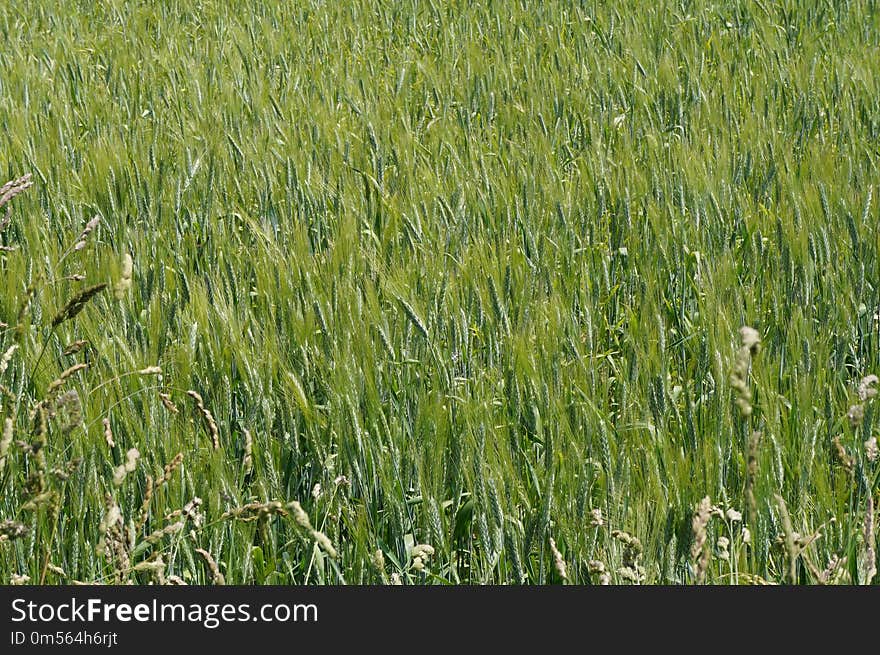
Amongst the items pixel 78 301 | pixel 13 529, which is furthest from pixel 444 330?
pixel 13 529

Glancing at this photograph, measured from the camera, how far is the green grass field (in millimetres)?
1387

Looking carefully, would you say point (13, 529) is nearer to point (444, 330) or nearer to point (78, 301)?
point (78, 301)

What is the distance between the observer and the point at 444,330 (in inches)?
73.9

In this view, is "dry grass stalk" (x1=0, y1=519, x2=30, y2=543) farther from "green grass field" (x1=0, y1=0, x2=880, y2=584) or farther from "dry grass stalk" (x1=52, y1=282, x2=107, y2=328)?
"dry grass stalk" (x1=52, y1=282, x2=107, y2=328)

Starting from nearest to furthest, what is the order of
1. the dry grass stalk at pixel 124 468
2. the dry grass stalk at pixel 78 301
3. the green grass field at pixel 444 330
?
the dry grass stalk at pixel 124 468 < the dry grass stalk at pixel 78 301 < the green grass field at pixel 444 330

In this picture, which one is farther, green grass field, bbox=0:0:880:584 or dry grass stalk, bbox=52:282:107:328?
green grass field, bbox=0:0:880:584

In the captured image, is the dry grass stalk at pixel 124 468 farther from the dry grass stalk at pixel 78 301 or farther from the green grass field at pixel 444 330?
the dry grass stalk at pixel 78 301

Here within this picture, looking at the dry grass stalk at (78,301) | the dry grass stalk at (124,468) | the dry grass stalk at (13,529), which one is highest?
the dry grass stalk at (78,301)

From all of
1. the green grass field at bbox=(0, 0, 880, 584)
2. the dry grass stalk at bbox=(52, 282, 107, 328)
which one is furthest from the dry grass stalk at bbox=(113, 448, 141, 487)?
the dry grass stalk at bbox=(52, 282, 107, 328)

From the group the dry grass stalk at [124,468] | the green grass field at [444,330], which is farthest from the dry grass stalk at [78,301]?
the dry grass stalk at [124,468]

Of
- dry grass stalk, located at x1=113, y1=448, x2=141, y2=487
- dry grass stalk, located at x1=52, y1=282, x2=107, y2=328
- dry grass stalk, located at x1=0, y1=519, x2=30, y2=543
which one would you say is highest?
dry grass stalk, located at x1=52, y1=282, x2=107, y2=328

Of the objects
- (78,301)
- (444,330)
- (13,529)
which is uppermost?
(444,330)

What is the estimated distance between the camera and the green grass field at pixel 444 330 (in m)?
1.39

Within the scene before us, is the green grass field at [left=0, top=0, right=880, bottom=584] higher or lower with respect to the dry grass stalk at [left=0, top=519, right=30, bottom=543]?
higher
